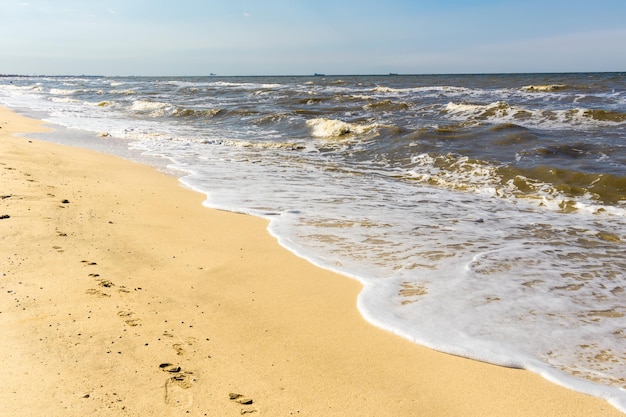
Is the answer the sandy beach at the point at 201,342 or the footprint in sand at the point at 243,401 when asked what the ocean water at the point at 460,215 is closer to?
the sandy beach at the point at 201,342

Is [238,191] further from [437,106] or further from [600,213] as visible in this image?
[437,106]

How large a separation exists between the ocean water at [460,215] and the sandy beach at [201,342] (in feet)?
0.95

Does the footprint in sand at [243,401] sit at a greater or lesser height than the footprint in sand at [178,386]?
lesser

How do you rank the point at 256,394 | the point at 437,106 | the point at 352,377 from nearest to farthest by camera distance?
1. the point at 256,394
2. the point at 352,377
3. the point at 437,106

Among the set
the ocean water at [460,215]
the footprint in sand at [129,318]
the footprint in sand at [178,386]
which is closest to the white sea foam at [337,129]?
the ocean water at [460,215]

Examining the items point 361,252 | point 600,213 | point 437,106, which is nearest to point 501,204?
point 600,213

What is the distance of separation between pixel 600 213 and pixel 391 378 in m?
5.37

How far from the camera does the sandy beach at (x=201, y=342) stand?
2.22 m

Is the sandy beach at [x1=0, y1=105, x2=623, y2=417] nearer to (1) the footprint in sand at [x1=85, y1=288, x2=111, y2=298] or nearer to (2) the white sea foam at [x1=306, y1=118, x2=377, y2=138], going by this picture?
(1) the footprint in sand at [x1=85, y1=288, x2=111, y2=298]

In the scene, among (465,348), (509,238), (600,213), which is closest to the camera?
(465,348)

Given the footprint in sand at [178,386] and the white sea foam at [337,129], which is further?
the white sea foam at [337,129]

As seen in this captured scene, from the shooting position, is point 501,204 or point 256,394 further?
point 501,204

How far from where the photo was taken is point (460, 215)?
20.1 feet

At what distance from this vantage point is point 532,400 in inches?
92.6
